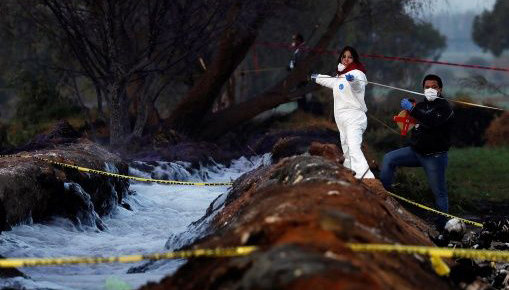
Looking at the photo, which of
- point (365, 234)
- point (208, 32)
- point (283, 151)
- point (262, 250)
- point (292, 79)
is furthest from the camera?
point (292, 79)

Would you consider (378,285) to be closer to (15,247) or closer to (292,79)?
(15,247)

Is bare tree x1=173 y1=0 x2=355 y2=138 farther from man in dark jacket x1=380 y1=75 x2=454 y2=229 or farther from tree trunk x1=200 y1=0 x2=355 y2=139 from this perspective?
man in dark jacket x1=380 y1=75 x2=454 y2=229

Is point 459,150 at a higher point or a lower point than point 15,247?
lower

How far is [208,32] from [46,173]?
11.1m

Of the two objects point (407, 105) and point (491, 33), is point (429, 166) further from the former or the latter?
point (491, 33)

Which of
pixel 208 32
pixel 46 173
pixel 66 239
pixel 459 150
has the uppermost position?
pixel 208 32

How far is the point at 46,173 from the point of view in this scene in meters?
10.9

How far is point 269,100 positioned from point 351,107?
48.4 ft

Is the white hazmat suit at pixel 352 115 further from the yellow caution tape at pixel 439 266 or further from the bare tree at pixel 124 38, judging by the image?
the bare tree at pixel 124 38

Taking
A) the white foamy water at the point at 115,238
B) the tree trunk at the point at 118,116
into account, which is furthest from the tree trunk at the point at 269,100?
the white foamy water at the point at 115,238

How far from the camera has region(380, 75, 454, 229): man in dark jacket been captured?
396 inches

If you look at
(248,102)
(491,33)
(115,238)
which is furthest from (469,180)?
(491,33)

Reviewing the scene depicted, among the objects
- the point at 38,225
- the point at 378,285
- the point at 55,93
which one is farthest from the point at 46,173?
the point at 55,93

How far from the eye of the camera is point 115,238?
11406 millimetres
